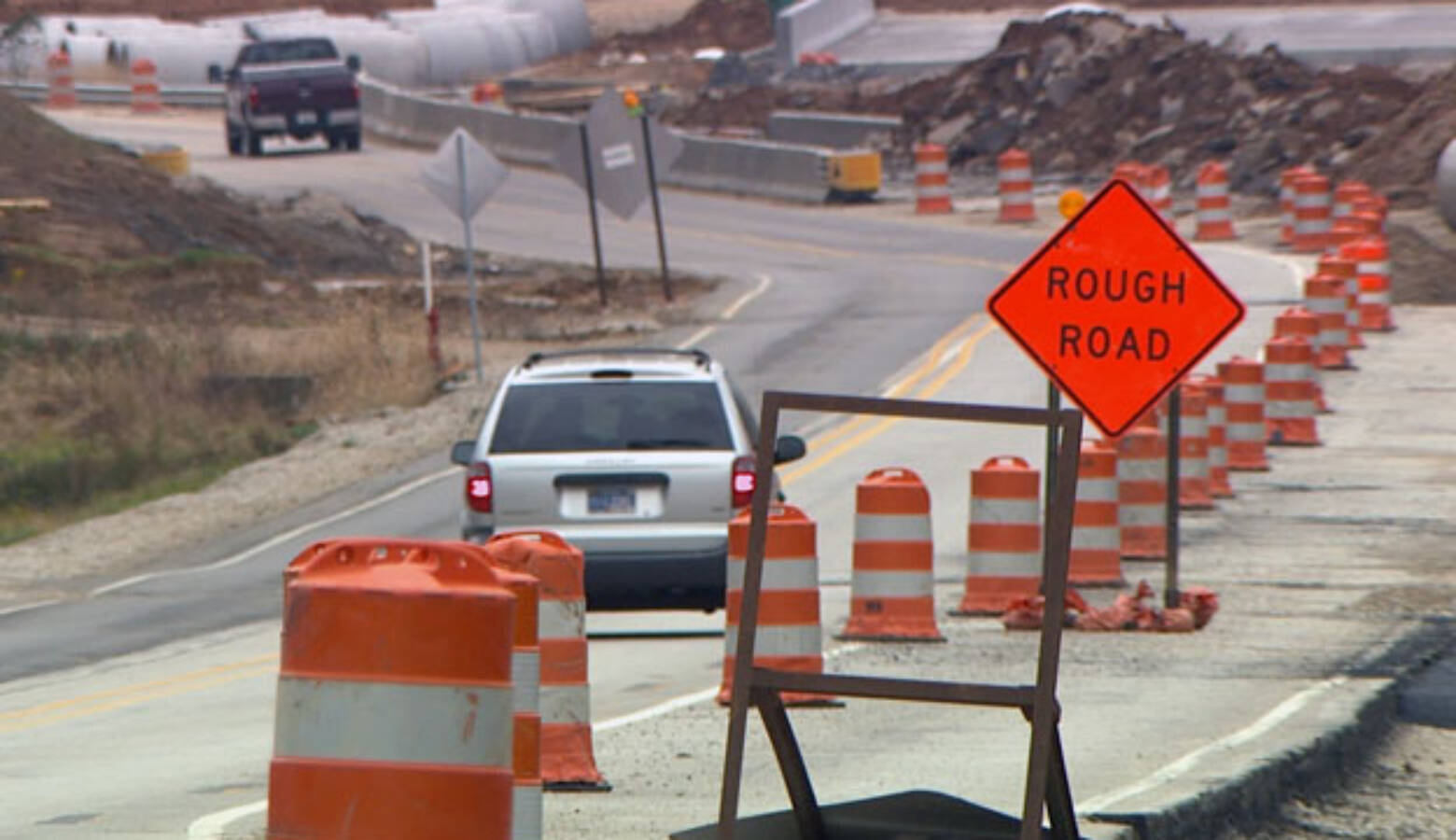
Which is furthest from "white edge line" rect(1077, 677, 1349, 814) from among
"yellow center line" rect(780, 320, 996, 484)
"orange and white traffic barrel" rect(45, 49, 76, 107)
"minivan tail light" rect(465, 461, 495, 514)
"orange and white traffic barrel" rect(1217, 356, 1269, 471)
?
"orange and white traffic barrel" rect(45, 49, 76, 107)

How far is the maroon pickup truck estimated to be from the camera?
55375 mm

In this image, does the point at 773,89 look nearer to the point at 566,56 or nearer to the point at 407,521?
the point at 566,56

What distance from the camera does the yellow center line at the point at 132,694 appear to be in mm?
12867

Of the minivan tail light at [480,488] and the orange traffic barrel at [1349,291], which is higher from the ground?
the minivan tail light at [480,488]

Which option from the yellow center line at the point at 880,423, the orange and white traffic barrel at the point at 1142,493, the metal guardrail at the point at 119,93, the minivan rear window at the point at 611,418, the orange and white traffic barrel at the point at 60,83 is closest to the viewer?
the minivan rear window at the point at 611,418

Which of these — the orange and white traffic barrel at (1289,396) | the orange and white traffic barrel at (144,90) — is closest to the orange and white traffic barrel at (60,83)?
the orange and white traffic barrel at (144,90)

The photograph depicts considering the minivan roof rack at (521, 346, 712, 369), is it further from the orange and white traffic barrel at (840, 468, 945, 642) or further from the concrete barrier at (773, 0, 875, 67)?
the concrete barrier at (773, 0, 875, 67)

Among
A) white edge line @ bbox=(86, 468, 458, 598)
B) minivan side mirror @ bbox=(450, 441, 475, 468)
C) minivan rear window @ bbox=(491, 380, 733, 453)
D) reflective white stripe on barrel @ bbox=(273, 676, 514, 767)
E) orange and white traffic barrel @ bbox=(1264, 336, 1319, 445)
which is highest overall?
reflective white stripe on barrel @ bbox=(273, 676, 514, 767)

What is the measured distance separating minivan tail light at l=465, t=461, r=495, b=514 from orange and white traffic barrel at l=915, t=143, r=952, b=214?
3511 centimetres

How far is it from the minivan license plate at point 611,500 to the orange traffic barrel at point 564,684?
5416mm

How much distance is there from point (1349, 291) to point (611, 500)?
18722 millimetres

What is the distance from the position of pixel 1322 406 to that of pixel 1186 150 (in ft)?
84.2

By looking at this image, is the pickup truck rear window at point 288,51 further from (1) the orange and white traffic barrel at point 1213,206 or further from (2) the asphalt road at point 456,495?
(1) the orange and white traffic barrel at point 1213,206

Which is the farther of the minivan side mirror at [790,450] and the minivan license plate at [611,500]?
the minivan side mirror at [790,450]
